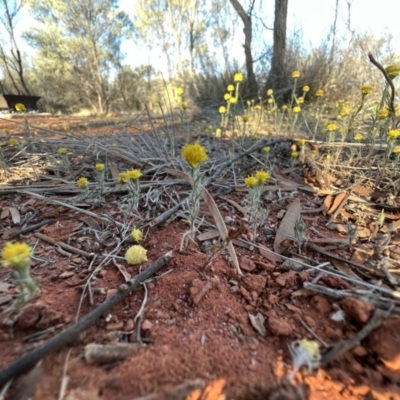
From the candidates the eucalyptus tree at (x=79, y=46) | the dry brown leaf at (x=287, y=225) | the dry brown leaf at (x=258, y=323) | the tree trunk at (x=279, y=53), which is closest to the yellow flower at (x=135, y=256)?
the dry brown leaf at (x=258, y=323)

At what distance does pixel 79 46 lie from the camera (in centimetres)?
1523

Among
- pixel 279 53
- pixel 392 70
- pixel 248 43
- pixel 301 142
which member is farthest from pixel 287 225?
pixel 248 43

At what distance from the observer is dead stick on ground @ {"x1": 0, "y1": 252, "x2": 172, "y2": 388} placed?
0.66 metres

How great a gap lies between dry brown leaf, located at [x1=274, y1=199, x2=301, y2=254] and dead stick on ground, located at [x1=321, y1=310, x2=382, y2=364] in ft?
1.64

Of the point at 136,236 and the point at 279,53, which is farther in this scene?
the point at 279,53

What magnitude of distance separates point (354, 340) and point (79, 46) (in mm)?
18968

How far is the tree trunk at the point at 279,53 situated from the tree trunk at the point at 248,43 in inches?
22.9

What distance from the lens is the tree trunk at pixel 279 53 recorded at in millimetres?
6418

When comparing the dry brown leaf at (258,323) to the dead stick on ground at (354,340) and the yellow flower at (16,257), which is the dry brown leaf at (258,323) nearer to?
the dead stick on ground at (354,340)

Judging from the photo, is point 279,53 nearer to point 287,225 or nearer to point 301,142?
point 301,142

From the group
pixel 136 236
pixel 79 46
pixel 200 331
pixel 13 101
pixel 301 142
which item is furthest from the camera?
pixel 79 46

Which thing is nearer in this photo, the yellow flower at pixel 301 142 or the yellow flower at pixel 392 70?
the yellow flower at pixel 392 70

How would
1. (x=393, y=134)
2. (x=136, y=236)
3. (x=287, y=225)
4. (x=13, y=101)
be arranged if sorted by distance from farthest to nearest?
(x=13, y=101), (x=393, y=134), (x=287, y=225), (x=136, y=236)

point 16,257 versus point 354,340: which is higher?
point 16,257
